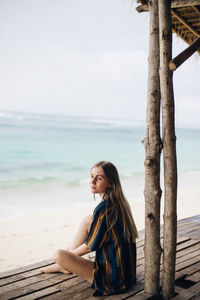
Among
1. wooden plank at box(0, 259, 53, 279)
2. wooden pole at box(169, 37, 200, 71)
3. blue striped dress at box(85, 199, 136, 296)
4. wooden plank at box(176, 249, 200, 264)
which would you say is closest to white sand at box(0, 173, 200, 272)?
wooden plank at box(0, 259, 53, 279)

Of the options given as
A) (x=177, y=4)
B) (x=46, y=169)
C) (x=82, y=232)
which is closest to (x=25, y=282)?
(x=82, y=232)

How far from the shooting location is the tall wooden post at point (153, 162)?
6.79 ft

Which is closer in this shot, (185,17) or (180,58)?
(180,58)

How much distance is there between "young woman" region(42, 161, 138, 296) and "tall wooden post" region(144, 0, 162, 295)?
0.16 metres

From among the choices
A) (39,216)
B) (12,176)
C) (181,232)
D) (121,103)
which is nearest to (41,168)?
(12,176)

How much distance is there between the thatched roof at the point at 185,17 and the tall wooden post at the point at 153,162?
47 cm

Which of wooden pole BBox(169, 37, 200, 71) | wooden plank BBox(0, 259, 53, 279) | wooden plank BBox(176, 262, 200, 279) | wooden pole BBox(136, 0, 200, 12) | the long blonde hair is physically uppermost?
wooden pole BBox(136, 0, 200, 12)

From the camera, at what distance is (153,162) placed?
2059mm

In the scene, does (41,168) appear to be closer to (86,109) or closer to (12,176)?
(12,176)

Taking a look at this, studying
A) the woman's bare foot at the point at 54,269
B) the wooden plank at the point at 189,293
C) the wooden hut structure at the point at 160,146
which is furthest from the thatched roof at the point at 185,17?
the woman's bare foot at the point at 54,269

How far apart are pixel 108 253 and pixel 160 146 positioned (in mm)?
846

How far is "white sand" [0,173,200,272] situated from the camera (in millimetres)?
4445

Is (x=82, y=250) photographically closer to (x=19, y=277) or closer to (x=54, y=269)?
(x=54, y=269)

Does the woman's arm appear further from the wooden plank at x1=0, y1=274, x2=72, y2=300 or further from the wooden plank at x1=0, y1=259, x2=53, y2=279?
the wooden plank at x1=0, y1=259, x2=53, y2=279
